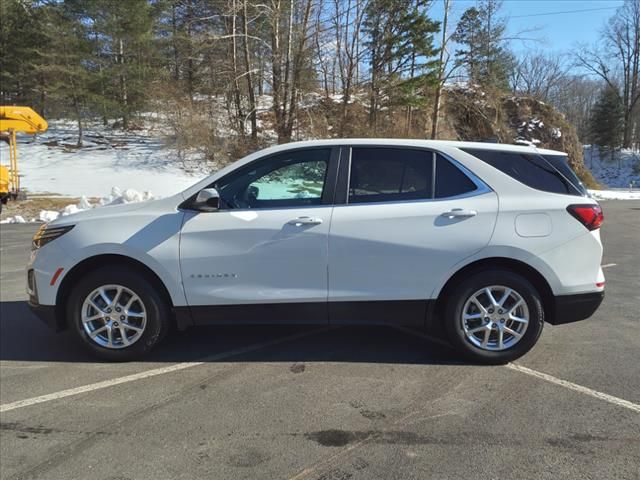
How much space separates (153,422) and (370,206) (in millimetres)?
2199

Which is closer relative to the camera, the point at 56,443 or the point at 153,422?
the point at 56,443

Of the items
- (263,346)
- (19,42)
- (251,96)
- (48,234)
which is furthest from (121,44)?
(263,346)

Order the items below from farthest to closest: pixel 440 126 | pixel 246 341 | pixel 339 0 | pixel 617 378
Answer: pixel 440 126, pixel 339 0, pixel 246 341, pixel 617 378

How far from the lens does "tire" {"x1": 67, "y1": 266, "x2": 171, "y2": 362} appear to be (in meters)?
4.04

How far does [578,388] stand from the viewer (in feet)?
11.9

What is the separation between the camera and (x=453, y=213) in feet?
12.7

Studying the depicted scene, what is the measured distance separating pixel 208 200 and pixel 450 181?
6.39 ft

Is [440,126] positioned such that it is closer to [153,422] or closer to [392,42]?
[392,42]

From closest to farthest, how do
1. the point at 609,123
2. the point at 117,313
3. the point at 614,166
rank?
the point at 117,313 → the point at 614,166 → the point at 609,123

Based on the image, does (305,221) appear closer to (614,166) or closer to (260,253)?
(260,253)

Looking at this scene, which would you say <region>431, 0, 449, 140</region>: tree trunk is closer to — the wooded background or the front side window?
the wooded background

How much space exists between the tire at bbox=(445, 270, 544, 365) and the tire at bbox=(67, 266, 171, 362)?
2.39 meters

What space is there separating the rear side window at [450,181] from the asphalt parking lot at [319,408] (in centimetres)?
140

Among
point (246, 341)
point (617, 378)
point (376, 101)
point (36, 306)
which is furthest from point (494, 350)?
point (376, 101)
